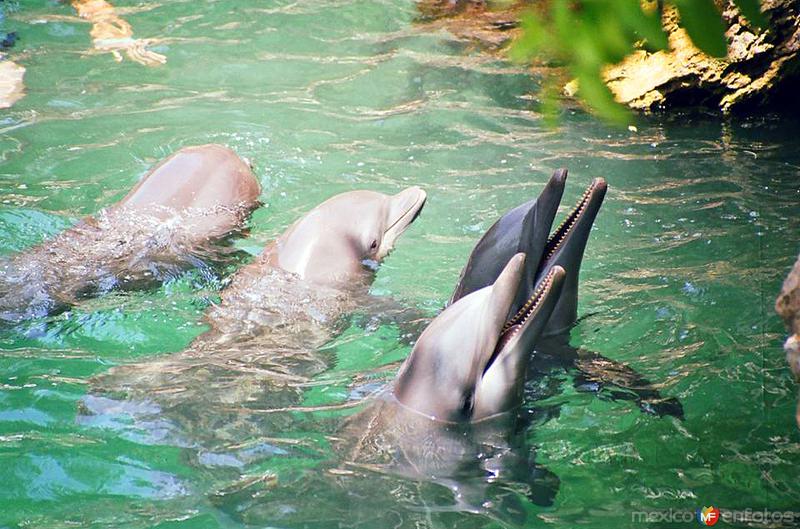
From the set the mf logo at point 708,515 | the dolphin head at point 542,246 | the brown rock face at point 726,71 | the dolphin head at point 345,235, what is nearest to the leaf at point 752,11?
the mf logo at point 708,515

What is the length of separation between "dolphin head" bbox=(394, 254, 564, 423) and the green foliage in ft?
7.53

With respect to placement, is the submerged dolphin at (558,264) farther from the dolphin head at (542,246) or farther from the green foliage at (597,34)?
the green foliage at (597,34)

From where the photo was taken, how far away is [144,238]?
6.32m

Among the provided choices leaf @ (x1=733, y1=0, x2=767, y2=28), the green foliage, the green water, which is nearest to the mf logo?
the green water

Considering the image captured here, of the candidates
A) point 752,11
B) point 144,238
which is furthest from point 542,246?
point 752,11

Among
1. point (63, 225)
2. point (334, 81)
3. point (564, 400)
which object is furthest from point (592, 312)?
point (334, 81)

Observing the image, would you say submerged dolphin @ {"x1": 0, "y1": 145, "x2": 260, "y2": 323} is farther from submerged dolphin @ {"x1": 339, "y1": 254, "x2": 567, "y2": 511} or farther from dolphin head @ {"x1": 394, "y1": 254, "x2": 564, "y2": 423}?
dolphin head @ {"x1": 394, "y1": 254, "x2": 564, "y2": 423}

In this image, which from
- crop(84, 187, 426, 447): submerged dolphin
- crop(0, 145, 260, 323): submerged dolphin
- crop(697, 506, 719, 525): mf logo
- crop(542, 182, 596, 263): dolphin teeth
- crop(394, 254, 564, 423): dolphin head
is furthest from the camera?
crop(0, 145, 260, 323): submerged dolphin

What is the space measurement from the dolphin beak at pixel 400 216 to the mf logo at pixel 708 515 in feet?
10.5

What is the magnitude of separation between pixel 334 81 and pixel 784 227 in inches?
195

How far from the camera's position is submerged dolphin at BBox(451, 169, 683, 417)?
185 inches

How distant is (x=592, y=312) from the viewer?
5.69 meters

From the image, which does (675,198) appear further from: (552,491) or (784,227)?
(552,491)

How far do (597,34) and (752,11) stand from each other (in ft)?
0.96
